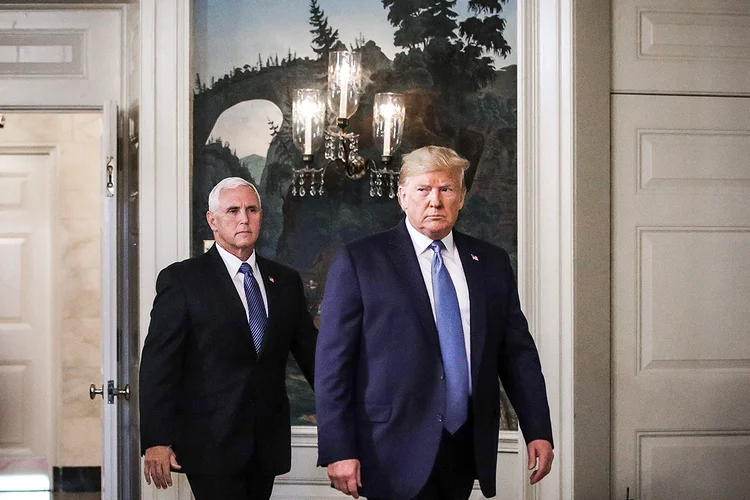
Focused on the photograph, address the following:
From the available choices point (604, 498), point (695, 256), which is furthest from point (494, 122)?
point (604, 498)

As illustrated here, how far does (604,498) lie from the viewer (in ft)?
11.3

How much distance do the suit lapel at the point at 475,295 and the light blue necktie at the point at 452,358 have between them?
3 cm

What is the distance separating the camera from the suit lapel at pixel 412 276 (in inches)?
105

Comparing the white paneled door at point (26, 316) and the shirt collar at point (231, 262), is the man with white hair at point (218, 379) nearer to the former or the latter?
the shirt collar at point (231, 262)

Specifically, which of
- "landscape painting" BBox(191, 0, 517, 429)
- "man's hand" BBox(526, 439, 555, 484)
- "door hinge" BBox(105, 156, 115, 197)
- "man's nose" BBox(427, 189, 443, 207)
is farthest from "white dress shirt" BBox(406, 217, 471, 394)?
"door hinge" BBox(105, 156, 115, 197)

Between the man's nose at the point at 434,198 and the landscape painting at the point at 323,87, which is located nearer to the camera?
the man's nose at the point at 434,198

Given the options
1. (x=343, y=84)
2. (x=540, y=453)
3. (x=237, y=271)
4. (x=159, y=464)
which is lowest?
(x=159, y=464)

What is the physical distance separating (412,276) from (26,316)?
3.72 metres

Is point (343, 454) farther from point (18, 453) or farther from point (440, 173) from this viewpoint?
point (18, 453)

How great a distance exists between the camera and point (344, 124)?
3539 mm

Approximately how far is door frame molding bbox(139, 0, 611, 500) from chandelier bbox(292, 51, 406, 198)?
0.47 m

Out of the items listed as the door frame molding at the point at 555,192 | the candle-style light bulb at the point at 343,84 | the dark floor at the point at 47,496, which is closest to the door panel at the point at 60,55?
the door frame molding at the point at 555,192

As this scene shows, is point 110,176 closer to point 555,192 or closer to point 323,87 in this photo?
point 323,87

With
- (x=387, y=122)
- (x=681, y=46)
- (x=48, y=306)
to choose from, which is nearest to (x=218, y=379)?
(x=387, y=122)
